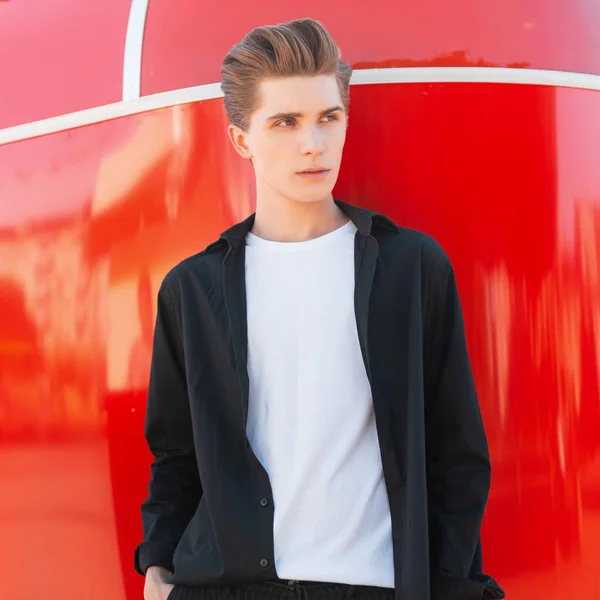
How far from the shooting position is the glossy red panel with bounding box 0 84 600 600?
212cm

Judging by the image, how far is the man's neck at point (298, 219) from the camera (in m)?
1.92

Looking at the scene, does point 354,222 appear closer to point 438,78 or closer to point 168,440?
point 438,78

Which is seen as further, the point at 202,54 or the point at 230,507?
the point at 202,54

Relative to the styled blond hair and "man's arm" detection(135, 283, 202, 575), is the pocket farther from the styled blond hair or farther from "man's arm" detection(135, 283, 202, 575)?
the styled blond hair

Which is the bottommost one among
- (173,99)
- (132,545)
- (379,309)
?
(132,545)

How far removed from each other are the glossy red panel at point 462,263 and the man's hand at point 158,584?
410mm

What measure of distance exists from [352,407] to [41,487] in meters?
1.06

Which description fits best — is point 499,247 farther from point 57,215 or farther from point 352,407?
point 57,215

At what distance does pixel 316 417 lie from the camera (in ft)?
5.70

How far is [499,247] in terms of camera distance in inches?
83.6

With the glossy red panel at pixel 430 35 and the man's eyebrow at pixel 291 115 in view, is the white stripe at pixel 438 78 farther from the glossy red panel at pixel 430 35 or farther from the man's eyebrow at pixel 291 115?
the man's eyebrow at pixel 291 115

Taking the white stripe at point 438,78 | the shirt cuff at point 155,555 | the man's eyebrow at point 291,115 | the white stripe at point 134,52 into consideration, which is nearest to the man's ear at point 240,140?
the man's eyebrow at point 291,115

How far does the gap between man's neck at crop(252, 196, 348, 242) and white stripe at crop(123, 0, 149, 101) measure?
555 millimetres

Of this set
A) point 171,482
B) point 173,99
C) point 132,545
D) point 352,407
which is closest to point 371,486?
point 352,407
